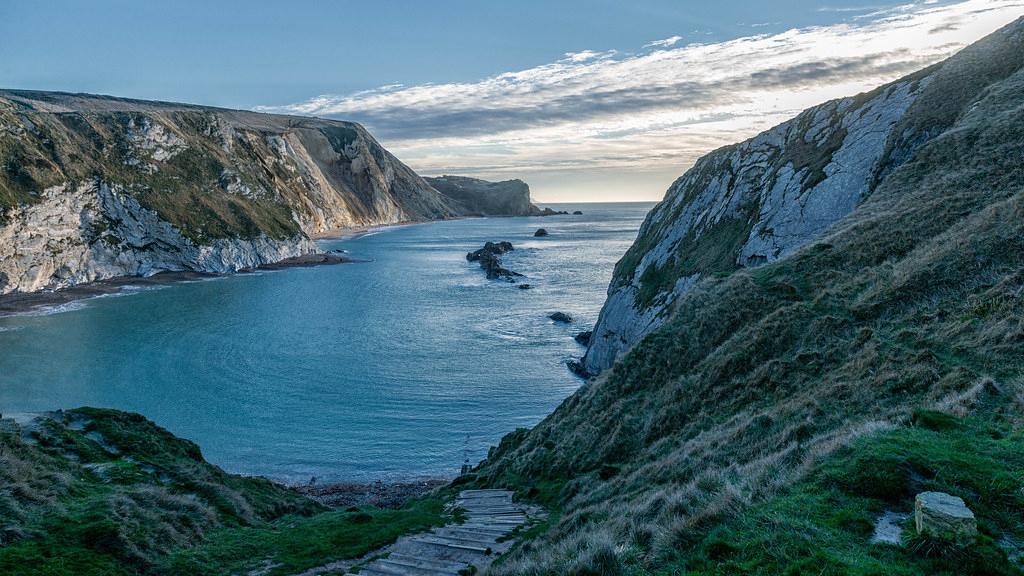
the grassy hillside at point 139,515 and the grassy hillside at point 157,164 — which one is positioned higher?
the grassy hillside at point 157,164

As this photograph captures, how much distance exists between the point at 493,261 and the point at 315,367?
6154 centimetres

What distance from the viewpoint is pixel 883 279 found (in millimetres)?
20406

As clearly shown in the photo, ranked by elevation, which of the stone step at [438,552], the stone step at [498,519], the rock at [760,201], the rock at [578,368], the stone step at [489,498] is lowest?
the rock at [578,368]

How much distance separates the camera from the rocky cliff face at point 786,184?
3416cm

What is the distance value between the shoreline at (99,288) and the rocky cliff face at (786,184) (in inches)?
2815

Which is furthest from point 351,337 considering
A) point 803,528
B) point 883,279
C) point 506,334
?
point 803,528

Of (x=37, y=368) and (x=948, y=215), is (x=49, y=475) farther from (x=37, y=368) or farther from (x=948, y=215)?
(x=37, y=368)

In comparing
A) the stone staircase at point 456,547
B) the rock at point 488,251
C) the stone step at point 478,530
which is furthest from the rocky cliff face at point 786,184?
the rock at point 488,251

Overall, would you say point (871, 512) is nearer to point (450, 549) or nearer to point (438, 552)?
point (450, 549)

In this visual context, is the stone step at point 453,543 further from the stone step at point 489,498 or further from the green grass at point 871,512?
the green grass at point 871,512

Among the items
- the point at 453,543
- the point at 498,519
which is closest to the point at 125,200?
the point at 498,519

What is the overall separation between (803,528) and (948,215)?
20607 mm

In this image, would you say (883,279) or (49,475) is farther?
(883,279)

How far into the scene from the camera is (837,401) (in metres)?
14.4
